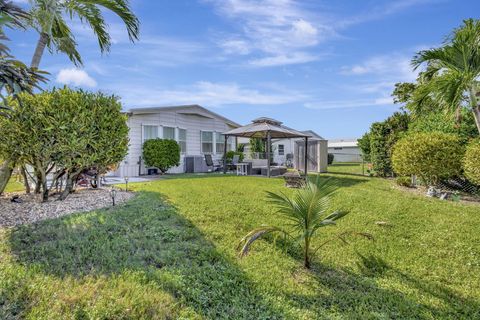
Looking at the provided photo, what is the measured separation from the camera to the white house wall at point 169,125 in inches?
632

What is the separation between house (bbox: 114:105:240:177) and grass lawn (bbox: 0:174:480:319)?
33.9ft

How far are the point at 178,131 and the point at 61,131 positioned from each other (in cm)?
1269

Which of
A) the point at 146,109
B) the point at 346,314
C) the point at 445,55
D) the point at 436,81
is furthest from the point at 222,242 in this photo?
the point at 146,109

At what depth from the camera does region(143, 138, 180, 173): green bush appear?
1641cm

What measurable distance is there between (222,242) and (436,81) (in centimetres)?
772

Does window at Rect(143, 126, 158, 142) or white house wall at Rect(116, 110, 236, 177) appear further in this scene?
window at Rect(143, 126, 158, 142)

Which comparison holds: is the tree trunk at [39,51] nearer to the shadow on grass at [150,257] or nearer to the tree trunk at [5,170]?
the tree trunk at [5,170]

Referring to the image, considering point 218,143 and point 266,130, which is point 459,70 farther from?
point 218,143

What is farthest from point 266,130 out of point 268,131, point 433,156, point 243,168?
point 433,156

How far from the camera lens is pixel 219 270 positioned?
406 cm

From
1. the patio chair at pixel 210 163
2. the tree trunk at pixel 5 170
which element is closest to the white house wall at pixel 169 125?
the patio chair at pixel 210 163

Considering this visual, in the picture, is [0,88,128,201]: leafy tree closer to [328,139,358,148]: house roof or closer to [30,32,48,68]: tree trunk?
[30,32,48,68]: tree trunk

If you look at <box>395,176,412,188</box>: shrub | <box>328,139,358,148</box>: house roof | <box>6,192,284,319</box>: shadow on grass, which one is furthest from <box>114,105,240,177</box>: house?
<box>328,139,358,148</box>: house roof

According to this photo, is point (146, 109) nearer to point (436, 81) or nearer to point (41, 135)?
point (41, 135)
